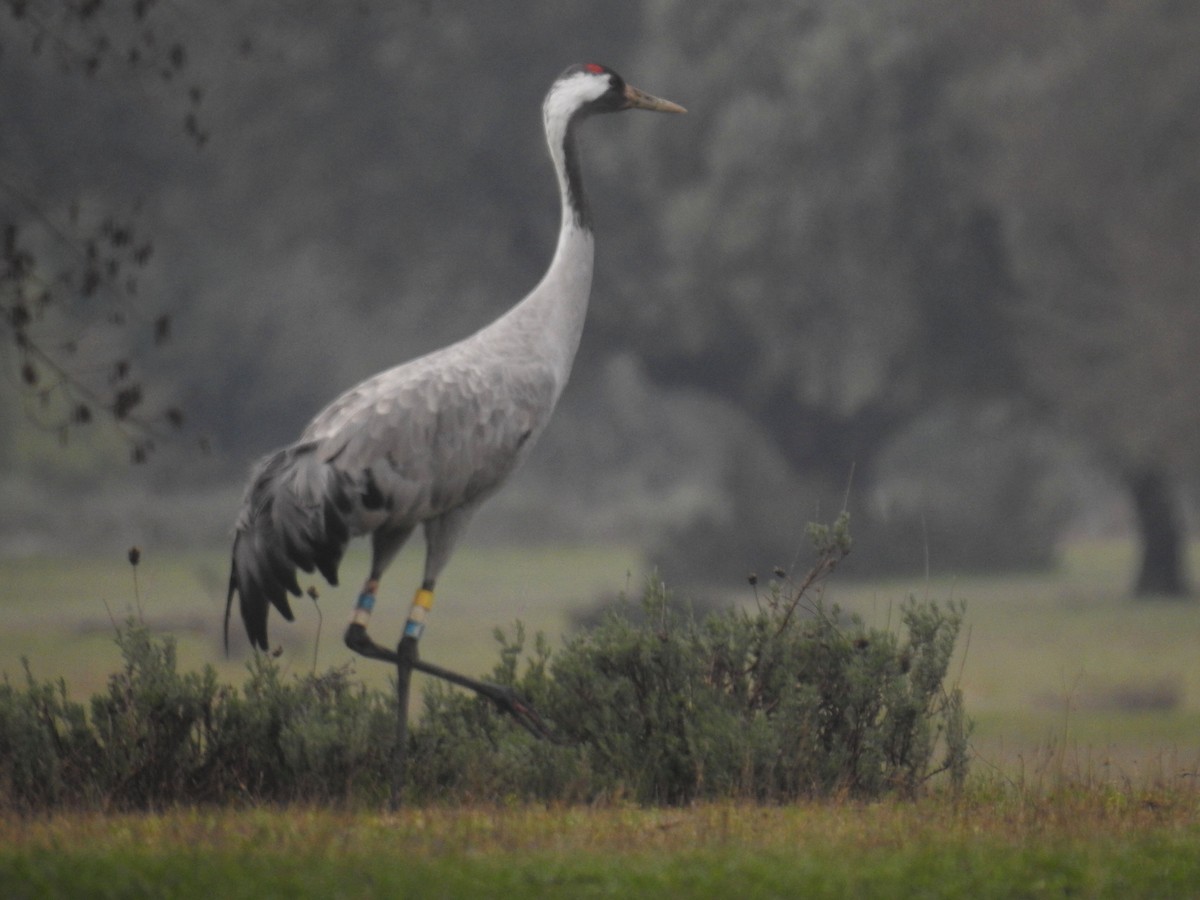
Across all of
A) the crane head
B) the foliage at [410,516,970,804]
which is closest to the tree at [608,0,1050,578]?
the crane head

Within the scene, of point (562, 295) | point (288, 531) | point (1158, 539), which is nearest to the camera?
point (288, 531)

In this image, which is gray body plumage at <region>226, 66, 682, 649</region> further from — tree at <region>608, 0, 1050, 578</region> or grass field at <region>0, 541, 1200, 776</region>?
tree at <region>608, 0, 1050, 578</region>

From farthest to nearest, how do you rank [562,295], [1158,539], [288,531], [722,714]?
[1158,539] < [562,295] < [722,714] < [288,531]

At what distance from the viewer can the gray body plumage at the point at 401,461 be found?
25.8ft

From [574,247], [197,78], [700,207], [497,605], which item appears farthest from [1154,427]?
[574,247]

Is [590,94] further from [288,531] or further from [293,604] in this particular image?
[293,604]

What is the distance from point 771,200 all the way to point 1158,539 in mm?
10082

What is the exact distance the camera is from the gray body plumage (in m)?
7.87

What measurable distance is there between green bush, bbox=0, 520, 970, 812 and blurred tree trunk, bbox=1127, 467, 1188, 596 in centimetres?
2673

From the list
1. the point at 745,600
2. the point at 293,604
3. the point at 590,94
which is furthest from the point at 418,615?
the point at 293,604

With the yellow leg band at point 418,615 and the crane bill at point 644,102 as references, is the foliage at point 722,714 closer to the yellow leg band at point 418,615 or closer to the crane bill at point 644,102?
the yellow leg band at point 418,615

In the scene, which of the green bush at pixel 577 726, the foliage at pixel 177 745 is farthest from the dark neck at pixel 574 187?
the foliage at pixel 177 745

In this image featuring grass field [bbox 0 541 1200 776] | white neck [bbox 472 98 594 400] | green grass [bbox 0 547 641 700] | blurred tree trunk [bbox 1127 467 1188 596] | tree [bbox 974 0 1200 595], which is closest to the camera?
white neck [bbox 472 98 594 400]

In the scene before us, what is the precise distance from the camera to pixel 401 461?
8000 mm
